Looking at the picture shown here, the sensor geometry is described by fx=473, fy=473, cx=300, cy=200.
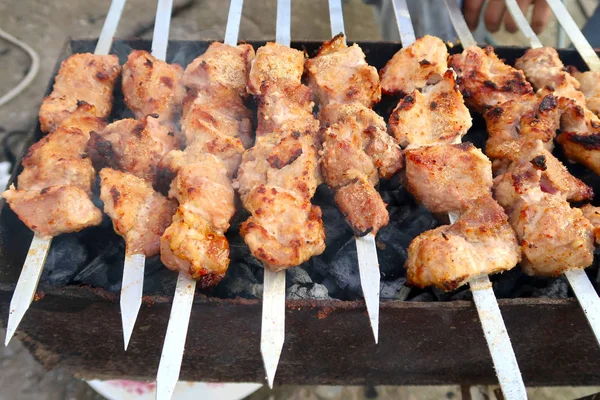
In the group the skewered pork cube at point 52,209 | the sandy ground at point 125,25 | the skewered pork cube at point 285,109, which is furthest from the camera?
the sandy ground at point 125,25

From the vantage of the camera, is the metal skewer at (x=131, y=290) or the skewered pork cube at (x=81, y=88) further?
the skewered pork cube at (x=81, y=88)

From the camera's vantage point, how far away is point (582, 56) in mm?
2781

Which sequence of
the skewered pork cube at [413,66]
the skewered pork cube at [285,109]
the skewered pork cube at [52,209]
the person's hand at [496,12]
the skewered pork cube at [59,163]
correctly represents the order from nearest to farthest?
the skewered pork cube at [52,209]
the skewered pork cube at [59,163]
the skewered pork cube at [285,109]
the skewered pork cube at [413,66]
the person's hand at [496,12]

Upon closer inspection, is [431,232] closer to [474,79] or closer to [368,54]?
[474,79]

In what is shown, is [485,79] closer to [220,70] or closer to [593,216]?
[593,216]

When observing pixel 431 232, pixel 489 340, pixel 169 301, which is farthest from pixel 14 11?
pixel 489 340

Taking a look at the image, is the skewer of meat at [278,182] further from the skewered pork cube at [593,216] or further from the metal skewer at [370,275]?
the skewered pork cube at [593,216]

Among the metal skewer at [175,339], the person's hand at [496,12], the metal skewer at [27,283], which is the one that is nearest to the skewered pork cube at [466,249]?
the metal skewer at [175,339]

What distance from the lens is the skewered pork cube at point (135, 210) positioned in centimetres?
193

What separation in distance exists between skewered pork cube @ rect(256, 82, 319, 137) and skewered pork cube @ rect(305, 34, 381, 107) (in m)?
0.15

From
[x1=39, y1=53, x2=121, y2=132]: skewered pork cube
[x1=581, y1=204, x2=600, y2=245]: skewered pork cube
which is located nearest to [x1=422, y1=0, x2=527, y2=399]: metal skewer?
[x1=581, y1=204, x2=600, y2=245]: skewered pork cube

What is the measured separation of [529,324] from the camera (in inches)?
81.5

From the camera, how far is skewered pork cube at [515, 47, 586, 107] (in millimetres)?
2535

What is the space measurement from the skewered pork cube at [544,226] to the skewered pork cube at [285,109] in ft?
3.10
